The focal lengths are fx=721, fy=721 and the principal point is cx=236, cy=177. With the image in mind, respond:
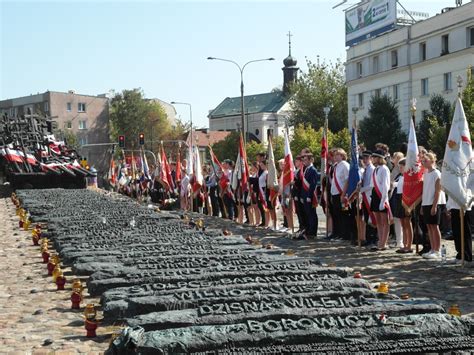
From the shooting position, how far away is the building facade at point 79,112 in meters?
85.5

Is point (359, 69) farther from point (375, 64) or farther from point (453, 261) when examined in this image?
point (453, 261)

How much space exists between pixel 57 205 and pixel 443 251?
11.6 meters

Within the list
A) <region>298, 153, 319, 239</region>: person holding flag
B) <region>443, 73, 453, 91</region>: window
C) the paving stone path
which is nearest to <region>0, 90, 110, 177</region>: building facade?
<region>443, 73, 453, 91</region>: window

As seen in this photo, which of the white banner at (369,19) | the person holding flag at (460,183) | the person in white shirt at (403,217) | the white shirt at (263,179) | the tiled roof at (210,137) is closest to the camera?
the person holding flag at (460,183)

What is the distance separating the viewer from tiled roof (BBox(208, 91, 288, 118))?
11238cm

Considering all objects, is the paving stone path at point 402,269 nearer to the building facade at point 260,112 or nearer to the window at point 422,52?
the window at point 422,52

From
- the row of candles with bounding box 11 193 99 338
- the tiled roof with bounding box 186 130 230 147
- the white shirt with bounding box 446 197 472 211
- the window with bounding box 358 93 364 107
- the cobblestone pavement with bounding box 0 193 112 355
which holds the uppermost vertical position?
the window with bounding box 358 93 364 107

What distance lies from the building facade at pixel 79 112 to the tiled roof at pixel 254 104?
78.3 feet

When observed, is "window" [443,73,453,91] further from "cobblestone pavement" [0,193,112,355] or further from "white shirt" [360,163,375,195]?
"cobblestone pavement" [0,193,112,355]

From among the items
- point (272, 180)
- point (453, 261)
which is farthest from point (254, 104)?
point (453, 261)

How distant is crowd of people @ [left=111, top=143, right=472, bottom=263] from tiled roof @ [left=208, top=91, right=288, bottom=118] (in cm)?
8978

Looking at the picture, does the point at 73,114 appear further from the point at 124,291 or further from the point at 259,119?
the point at 124,291

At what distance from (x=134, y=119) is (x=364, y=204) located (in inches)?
3312

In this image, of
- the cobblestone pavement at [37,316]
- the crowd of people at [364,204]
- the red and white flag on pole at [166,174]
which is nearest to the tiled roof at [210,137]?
the red and white flag on pole at [166,174]
